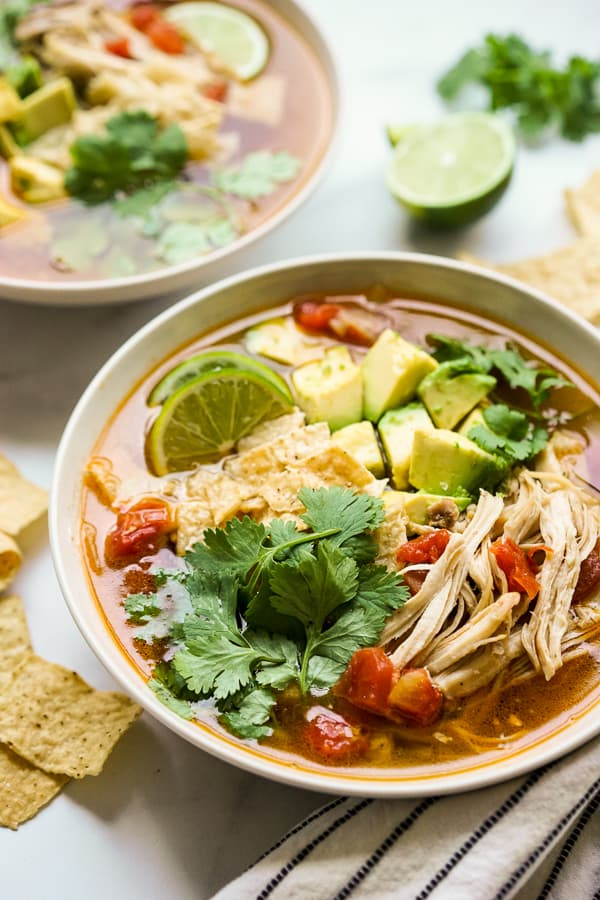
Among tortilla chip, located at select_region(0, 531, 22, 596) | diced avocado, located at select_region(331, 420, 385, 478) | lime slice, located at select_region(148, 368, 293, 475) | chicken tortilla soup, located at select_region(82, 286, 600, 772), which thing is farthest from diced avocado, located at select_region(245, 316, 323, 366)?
tortilla chip, located at select_region(0, 531, 22, 596)

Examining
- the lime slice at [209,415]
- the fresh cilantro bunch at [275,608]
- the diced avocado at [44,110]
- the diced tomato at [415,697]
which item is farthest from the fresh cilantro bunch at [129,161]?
the diced tomato at [415,697]

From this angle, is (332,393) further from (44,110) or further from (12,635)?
(44,110)

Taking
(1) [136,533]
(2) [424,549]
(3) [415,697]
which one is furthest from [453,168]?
(3) [415,697]

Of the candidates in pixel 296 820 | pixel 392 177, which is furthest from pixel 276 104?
pixel 296 820

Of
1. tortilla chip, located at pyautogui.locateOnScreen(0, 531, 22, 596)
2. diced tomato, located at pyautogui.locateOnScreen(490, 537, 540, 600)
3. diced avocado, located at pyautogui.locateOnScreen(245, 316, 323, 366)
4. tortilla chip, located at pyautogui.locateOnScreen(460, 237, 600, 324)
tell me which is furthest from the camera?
tortilla chip, located at pyautogui.locateOnScreen(460, 237, 600, 324)

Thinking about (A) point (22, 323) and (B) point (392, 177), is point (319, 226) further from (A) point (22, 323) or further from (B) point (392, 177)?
(A) point (22, 323)

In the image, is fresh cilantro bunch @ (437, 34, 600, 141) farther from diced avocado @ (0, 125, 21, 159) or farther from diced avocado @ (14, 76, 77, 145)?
diced avocado @ (0, 125, 21, 159)
